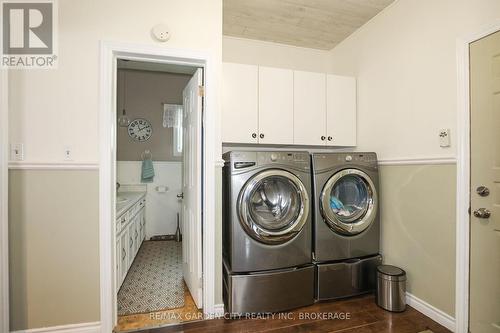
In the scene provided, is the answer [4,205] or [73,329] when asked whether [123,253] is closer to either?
[73,329]

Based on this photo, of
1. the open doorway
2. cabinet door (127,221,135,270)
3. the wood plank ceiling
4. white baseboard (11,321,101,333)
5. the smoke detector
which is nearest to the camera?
white baseboard (11,321,101,333)

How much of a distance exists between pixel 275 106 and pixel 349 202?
1148 millimetres

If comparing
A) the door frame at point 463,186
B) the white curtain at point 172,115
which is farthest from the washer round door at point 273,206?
the white curtain at point 172,115

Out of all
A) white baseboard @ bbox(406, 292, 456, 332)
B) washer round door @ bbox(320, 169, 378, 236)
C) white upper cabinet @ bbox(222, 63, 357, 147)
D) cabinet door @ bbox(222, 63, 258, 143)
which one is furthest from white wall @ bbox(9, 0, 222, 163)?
white baseboard @ bbox(406, 292, 456, 332)

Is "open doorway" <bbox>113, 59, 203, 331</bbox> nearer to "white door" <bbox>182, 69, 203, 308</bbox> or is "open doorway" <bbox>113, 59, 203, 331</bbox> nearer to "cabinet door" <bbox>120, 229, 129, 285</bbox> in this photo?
"cabinet door" <bbox>120, 229, 129, 285</bbox>

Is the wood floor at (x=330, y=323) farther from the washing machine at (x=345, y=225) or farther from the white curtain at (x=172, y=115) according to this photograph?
the white curtain at (x=172, y=115)

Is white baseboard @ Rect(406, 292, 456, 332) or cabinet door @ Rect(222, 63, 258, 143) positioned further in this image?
cabinet door @ Rect(222, 63, 258, 143)

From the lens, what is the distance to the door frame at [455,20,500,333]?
1.73 m

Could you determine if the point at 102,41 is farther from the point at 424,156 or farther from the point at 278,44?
the point at 424,156

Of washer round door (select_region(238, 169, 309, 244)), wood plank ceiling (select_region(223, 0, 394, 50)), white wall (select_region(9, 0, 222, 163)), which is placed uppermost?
wood plank ceiling (select_region(223, 0, 394, 50))

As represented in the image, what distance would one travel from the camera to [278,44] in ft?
9.89

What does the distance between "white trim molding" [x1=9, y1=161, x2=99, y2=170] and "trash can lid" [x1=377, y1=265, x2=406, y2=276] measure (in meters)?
2.33

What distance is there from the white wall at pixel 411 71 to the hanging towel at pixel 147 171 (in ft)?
10.3

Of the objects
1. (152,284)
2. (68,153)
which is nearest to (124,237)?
(152,284)
